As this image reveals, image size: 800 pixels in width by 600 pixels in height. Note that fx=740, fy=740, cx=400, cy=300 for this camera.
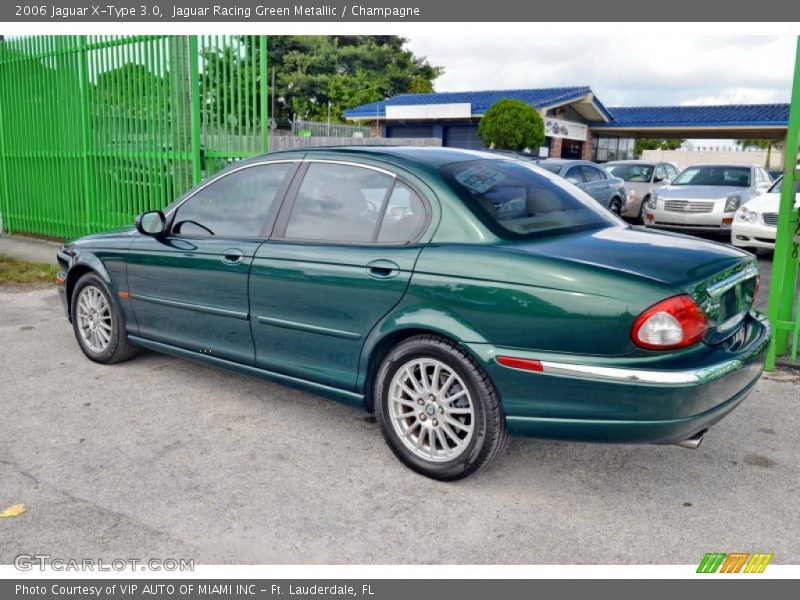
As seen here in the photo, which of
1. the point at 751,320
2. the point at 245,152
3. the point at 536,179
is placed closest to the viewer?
the point at 751,320

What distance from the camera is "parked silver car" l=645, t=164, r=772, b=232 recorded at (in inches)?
501

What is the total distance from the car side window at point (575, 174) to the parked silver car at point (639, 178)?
2.33 m

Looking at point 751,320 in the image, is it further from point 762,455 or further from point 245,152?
point 245,152

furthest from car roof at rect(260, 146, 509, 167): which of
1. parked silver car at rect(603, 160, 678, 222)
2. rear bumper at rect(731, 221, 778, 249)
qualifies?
parked silver car at rect(603, 160, 678, 222)

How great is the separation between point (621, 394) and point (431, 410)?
94 centimetres

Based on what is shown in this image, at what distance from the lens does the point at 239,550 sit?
9.76ft

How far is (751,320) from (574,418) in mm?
1237

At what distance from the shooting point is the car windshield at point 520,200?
3582 millimetres

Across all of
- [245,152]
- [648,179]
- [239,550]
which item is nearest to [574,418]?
[239,550]

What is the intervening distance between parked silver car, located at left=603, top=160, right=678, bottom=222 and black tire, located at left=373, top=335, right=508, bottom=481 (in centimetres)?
1351

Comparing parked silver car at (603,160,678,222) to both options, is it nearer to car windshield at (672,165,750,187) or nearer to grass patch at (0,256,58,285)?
car windshield at (672,165,750,187)

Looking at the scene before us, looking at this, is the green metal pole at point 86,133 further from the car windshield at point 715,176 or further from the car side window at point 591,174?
the car windshield at point 715,176

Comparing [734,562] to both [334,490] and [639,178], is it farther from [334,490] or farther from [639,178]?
[639,178]

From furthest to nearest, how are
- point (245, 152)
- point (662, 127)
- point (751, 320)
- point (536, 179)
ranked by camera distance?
point (662, 127) < point (245, 152) < point (536, 179) < point (751, 320)
